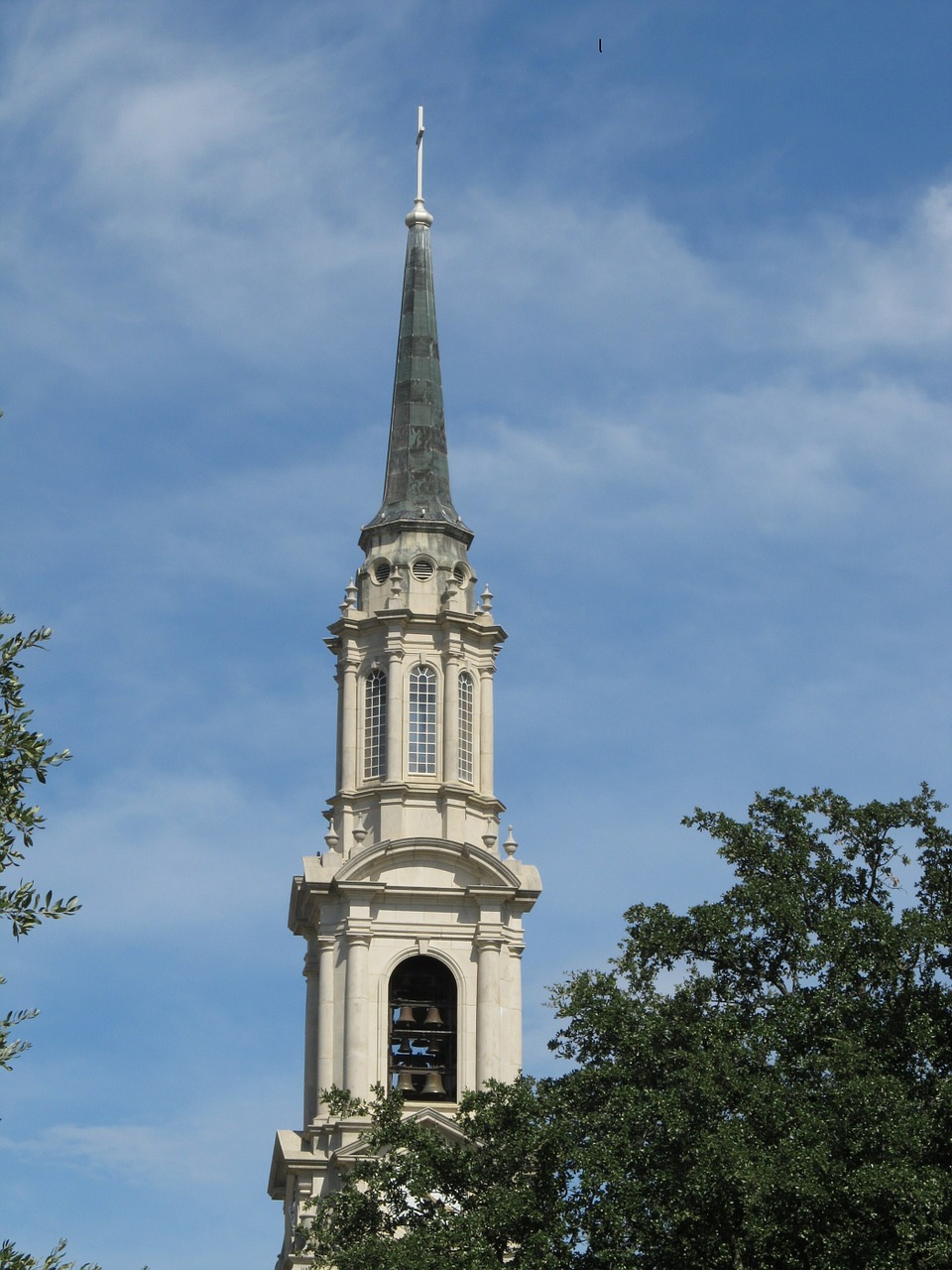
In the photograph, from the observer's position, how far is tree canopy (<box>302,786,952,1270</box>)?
45844 millimetres

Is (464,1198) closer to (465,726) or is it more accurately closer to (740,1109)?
(740,1109)

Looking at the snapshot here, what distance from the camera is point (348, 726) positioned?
74.6 meters

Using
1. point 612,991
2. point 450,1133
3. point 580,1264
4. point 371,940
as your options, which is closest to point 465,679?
point 371,940

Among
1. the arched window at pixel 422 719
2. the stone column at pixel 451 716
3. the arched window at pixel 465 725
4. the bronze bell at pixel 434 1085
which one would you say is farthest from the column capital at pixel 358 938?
the arched window at pixel 465 725

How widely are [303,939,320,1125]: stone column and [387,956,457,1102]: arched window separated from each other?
2.13 meters

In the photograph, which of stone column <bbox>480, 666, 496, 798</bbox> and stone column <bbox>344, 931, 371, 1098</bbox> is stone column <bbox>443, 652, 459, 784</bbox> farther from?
stone column <bbox>344, 931, 371, 1098</bbox>

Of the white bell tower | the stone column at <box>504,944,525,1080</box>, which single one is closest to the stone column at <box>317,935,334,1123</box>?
the white bell tower

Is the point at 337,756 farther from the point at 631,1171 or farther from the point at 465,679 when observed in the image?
the point at 631,1171

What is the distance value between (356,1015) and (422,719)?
30.2ft

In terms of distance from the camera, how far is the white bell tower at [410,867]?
2741 inches

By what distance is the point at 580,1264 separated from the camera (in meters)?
47.4

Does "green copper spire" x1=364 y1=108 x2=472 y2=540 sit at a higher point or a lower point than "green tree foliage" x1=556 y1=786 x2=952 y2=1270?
higher

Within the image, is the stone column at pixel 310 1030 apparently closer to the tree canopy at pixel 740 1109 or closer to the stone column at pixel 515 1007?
the stone column at pixel 515 1007

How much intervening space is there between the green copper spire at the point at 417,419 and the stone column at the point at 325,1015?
43.4ft
